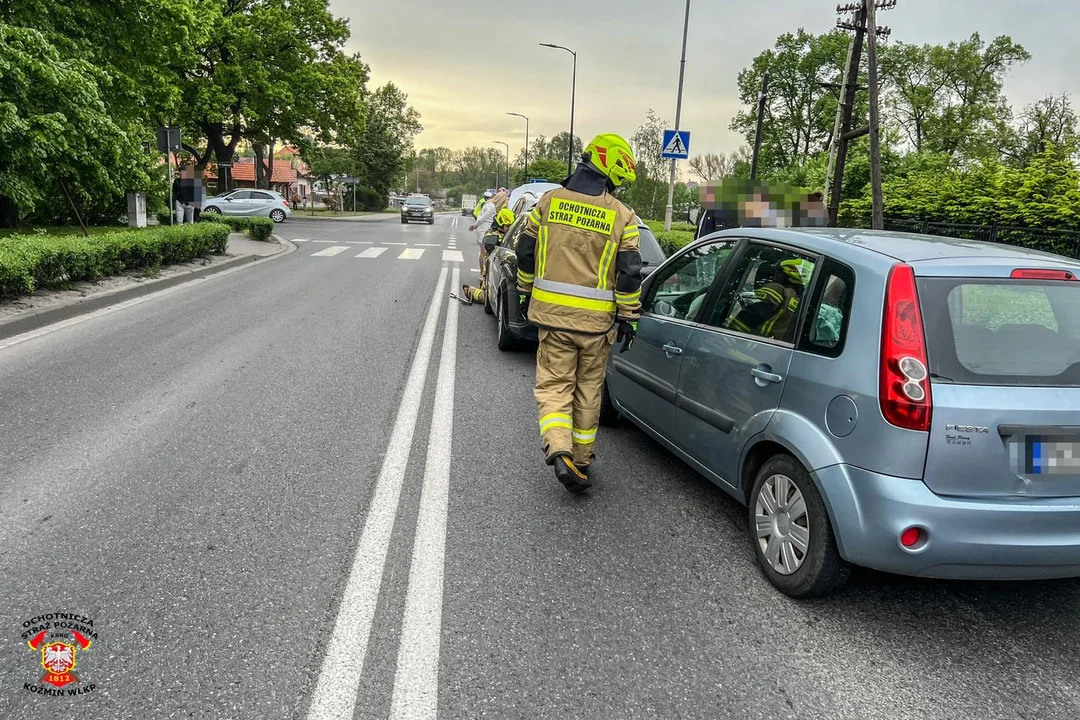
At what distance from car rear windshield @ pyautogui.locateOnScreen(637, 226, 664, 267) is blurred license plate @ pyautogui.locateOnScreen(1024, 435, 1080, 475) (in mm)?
5336

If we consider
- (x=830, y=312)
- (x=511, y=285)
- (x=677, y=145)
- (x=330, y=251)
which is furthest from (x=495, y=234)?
(x=330, y=251)

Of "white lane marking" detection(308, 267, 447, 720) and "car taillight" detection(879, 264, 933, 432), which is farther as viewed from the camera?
"car taillight" detection(879, 264, 933, 432)

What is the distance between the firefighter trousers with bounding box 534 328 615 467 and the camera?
4.18 metres

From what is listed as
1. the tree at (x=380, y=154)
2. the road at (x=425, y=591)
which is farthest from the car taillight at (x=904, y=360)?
the tree at (x=380, y=154)

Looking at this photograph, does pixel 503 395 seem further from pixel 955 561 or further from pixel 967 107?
pixel 967 107

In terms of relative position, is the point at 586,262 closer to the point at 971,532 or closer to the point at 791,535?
the point at 791,535

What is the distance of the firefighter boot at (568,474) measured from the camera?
407cm

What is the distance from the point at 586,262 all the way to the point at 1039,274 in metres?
2.06

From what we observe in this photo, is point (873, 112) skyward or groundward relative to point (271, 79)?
groundward

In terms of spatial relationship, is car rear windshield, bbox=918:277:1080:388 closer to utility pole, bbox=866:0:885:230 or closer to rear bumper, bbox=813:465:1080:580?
rear bumper, bbox=813:465:1080:580

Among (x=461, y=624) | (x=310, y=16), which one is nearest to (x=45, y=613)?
(x=461, y=624)

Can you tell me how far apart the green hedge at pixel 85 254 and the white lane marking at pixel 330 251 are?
392cm

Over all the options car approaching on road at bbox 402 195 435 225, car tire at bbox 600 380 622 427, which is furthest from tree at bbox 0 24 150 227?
car approaching on road at bbox 402 195 435 225

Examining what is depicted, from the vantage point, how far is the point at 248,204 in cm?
3173
